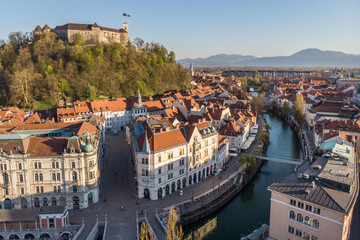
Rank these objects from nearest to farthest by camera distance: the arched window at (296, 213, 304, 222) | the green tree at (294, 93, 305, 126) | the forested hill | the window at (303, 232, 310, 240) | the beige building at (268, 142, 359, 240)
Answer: the beige building at (268, 142, 359, 240) < the window at (303, 232, 310, 240) < the arched window at (296, 213, 304, 222) < the green tree at (294, 93, 305, 126) < the forested hill

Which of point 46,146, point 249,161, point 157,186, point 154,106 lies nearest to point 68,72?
point 154,106

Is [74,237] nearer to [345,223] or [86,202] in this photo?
[86,202]

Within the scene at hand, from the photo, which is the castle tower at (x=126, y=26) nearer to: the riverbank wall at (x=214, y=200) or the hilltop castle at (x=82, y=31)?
the hilltop castle at (x=82, y=31)

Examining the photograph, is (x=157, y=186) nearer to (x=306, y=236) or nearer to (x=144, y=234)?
(x=144, y=234)

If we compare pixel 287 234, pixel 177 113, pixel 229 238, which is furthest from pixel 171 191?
pixel 177 113

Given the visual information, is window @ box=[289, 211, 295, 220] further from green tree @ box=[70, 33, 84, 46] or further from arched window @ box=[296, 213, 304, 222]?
green tree @ box=[70, 33, 84, 46]

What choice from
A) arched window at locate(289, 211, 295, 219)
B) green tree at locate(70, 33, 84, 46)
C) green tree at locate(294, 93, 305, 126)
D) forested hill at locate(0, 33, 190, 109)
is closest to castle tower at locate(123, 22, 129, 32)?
forested hill at locate(0, 33, 190, 109)
